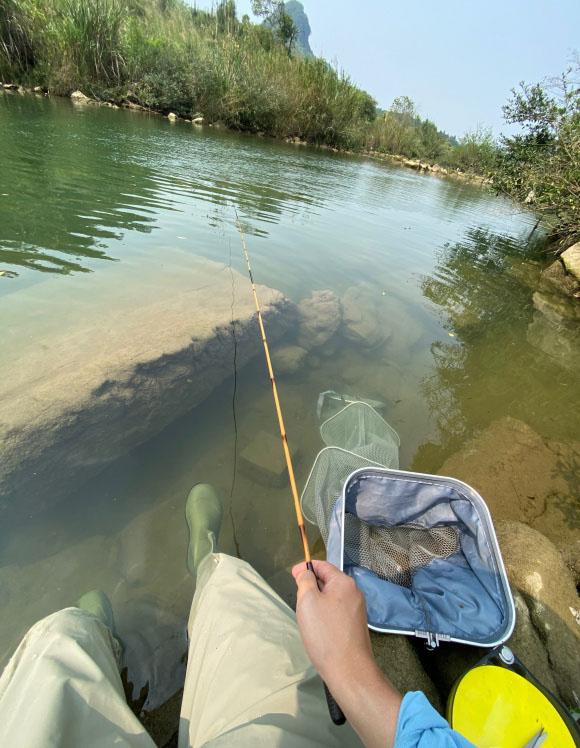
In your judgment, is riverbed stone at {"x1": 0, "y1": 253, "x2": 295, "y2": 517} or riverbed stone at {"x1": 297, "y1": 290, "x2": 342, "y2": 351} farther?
riverbed stone at {"x1": 297, "y1": 290, "x2": 342, "y2": 351}

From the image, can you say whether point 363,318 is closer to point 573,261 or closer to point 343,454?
point 343,454

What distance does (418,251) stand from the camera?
977 cm

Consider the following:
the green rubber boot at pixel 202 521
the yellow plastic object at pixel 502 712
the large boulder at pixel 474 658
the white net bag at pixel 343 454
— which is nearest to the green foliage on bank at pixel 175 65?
the white net bag at pixel 343 454

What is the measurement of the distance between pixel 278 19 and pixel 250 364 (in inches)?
1813

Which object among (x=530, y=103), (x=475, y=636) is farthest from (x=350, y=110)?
(x=475, y=636)

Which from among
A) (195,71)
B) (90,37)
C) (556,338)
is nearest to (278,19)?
(195,71)

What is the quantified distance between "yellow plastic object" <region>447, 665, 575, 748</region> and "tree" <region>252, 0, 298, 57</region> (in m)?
43.2

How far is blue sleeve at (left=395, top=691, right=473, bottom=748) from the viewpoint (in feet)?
2.88

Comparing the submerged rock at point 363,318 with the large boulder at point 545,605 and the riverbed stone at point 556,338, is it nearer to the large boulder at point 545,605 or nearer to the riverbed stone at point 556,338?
the riverbed stone at point 556,338

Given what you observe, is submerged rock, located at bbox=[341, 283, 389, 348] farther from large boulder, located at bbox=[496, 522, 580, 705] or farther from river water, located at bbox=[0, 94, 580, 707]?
large boulder, located at bbox=[496, 522, 580, 705]

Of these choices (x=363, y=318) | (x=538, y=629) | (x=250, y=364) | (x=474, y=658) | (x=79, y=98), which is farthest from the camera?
(x=79, y=98)

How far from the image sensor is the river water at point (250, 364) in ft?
8.54

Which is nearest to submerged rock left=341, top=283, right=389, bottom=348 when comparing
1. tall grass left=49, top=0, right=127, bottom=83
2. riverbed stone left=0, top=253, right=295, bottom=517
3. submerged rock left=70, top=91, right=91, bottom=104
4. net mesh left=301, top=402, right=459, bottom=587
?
riverbed stone left=0, top=253, right=295, bottom=517

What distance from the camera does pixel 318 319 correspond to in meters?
5.64
